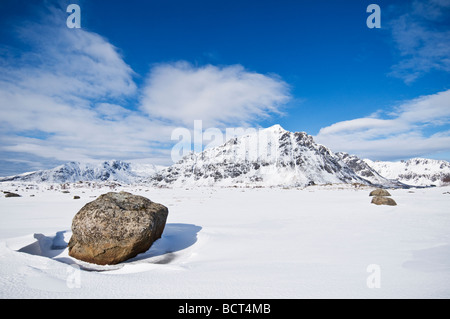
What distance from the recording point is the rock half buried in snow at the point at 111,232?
7168 mm

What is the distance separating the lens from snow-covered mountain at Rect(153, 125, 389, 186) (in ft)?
407

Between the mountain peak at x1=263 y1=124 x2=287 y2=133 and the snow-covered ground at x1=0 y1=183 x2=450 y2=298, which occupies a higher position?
the mountain peak at x1=263 y1=124 x2=287 y2=133

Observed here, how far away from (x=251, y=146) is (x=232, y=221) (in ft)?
457

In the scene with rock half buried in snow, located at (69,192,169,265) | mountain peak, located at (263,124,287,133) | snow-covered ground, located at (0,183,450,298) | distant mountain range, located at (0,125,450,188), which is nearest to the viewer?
snow-covered ground, located at (0,183,450,298)

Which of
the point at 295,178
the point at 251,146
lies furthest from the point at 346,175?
the point at 251,146

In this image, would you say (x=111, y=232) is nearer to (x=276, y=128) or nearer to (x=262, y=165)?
(x=262, y=165)

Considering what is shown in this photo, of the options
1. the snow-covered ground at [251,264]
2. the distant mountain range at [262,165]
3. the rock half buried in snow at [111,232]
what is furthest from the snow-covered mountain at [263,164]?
the rock half buried in snow at [111,232]

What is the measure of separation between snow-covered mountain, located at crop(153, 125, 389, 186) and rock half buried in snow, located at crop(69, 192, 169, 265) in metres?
109

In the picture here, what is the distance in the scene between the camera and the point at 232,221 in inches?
493

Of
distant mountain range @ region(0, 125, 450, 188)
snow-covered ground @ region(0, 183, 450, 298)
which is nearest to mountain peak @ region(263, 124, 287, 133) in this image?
distant mountain range @ region(0, 125, 450, 188)

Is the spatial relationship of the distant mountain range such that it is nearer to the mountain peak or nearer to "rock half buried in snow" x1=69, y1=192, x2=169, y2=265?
the mountain peak

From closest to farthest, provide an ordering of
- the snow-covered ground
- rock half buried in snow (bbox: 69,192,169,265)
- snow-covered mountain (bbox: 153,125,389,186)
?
1. the snow-covered ground
2. rock half buried in snow (bbox: 69,192,169,265)
3. snow-covered mountain (bbox: 153,125,389,186)

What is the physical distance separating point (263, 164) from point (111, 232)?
12998 cm
